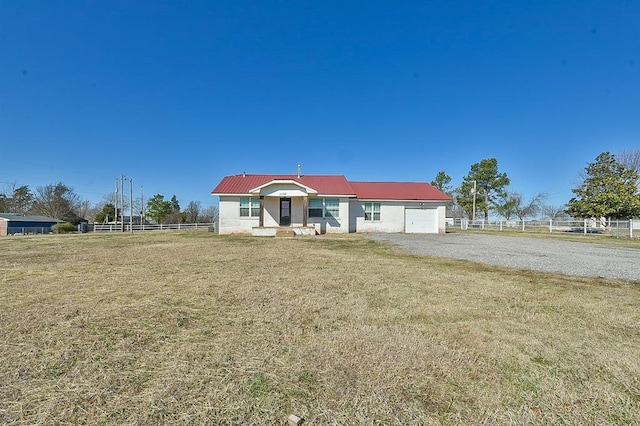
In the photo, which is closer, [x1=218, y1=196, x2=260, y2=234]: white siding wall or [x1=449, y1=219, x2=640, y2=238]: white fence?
[x1=218, y1=196, x2=260, y2=234]: white siding wall

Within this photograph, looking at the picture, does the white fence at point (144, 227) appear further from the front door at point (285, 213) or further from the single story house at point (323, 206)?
the front door at point (285, 213)

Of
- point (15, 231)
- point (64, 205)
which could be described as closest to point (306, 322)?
point (15, 231)

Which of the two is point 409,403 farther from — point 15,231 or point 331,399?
point 15,231

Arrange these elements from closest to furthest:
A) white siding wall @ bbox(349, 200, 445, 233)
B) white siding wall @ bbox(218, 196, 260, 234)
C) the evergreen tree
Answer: white siding wall @ bbox(218, 196, 260, 234) → white siding wall @ bbox(349, 200, 445, 233) → the evergreen tree

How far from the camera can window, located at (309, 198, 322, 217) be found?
2031 cm

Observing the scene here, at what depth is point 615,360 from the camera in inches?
102

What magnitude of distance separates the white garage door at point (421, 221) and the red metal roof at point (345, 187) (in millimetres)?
1011

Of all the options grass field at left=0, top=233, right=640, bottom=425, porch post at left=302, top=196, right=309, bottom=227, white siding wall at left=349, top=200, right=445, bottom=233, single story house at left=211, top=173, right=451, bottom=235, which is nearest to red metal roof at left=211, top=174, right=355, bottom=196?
single story house at left=211, top=173, right=451, bottom=235

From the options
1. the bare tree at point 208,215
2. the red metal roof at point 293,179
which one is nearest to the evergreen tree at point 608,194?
the red metal roof at point 293,179

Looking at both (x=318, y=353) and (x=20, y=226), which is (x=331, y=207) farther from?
(x=20, y=226)

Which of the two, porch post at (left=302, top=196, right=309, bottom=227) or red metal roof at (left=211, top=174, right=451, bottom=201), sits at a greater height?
red metal roof at (left=211, top=174, right=451, bottom=201)

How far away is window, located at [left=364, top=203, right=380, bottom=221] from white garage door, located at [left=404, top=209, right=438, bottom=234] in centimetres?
202

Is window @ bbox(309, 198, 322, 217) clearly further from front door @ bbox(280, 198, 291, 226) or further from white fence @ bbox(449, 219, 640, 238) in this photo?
white fence @ bbox(449, 219, 640, 238)

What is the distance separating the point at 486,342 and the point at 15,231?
5190 centimetres
